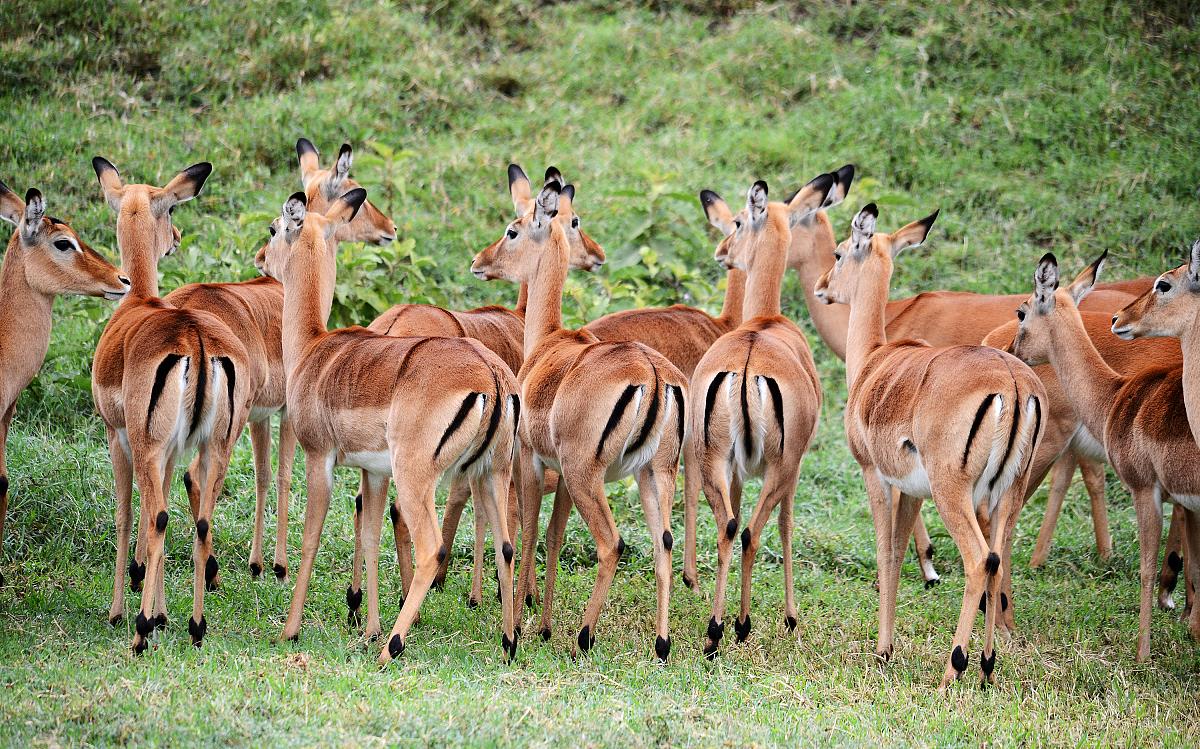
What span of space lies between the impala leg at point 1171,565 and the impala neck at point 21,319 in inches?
203

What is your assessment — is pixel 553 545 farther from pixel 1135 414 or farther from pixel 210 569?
pixel 1135 414

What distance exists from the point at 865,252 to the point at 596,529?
6.74 feet

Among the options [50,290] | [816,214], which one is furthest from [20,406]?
[816,214]

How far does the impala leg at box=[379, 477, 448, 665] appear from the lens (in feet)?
14.9

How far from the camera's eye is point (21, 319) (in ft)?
17.4

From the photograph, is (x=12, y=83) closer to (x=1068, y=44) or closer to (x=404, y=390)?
(x=404, y=390)

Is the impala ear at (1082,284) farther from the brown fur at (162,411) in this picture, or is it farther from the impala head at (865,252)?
the brown fur at (162,411)

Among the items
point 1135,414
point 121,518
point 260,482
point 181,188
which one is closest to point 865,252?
point 1135,414

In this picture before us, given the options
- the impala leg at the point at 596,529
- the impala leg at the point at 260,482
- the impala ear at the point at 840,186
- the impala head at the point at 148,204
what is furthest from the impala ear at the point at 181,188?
the impala ear at the point at 840,186

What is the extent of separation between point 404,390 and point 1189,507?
10.3 ft

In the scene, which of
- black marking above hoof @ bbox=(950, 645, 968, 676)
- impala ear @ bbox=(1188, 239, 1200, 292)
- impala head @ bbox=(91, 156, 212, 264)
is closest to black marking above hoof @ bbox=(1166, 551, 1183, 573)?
impala ear @ bbox=(1188, 239, 1200, 292)

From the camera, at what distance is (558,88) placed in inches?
450

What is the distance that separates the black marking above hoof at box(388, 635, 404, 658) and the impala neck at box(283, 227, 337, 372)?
4.48 ft

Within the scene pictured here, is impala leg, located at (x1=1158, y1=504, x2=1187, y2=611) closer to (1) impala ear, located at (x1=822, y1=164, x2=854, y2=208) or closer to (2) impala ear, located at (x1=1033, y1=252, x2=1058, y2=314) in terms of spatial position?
(2) impala ear, located at (x1=1033, y1=252, x2=1058, y2=314)
